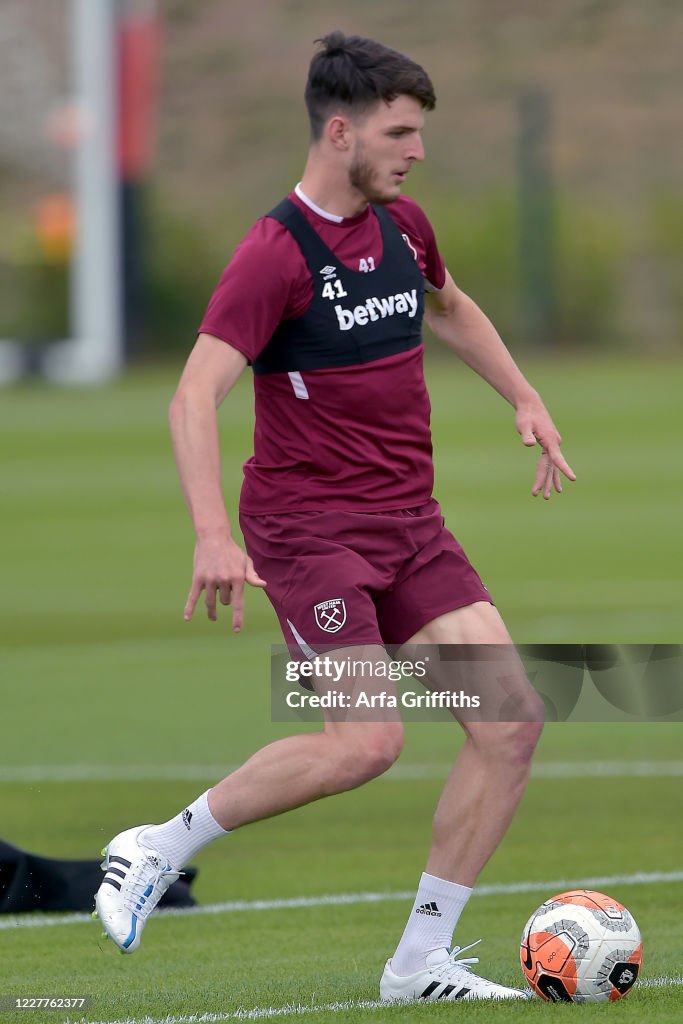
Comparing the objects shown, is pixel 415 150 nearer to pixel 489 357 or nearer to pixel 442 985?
pixel 489 357

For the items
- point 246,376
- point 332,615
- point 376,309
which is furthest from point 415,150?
point 246,376

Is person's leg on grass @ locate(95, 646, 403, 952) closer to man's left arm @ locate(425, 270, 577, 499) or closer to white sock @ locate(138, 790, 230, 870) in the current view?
white sock @ locate(138, 790, 230, 870)

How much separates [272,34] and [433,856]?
55.3m

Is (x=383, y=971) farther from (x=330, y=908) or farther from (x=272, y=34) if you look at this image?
(x=272, y=34)

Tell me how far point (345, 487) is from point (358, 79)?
1.12 metres

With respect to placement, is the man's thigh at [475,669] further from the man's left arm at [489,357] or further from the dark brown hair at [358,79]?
the dark brown hair at [358,79]

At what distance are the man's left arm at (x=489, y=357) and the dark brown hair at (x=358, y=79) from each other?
0.76 m

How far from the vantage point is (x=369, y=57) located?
5.46 meters

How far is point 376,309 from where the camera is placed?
18.4 ft

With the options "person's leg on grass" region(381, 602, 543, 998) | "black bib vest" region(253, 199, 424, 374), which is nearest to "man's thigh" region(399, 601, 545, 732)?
"person's leg on grass" region(381, 602, 543, 998)

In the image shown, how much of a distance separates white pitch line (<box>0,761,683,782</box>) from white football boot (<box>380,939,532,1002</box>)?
3.74m

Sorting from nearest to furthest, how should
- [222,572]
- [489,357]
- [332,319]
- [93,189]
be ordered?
[222,572] → [332,319] → [489,357] → [93,189]

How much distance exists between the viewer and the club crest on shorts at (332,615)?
17.5 feet

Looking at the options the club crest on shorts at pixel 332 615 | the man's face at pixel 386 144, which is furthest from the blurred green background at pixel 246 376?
the man's face at pixel 386 144
